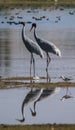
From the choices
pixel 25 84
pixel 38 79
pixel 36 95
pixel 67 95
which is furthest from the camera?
pixel 38 79

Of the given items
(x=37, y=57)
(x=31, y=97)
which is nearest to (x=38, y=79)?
(x=31, y=97)

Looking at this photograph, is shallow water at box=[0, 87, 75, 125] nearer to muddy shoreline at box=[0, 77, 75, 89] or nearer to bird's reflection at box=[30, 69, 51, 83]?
muddy shoreline at box=[0, 77, 75, 89]

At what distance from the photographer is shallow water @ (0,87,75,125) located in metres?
13.3

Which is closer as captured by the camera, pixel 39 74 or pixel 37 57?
pixel 39 74

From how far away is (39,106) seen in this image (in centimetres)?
1456

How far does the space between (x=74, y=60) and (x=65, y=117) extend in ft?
31.5

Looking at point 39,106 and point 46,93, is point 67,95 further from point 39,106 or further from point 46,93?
point 39,106

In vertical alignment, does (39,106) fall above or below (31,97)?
below

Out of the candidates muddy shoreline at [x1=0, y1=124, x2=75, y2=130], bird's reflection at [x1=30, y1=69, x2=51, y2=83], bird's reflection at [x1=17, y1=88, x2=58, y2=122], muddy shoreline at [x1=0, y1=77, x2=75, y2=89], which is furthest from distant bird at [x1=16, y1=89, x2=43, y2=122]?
muddy shoreline at [x1=0, y1=124, x2=75, y2=130]

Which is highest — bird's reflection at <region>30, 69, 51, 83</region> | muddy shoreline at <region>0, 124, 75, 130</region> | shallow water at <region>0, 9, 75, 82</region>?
shallow water at <region>0, 9, 75, 82</region>

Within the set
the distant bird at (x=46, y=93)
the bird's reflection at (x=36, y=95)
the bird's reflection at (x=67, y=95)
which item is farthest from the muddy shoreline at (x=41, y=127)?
the bird's reflection at (x=67, y=95)

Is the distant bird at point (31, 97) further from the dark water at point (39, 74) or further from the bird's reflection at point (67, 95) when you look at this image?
the bird's reflection at point (67, 95)

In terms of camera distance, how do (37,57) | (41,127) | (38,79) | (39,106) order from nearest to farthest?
(41,127) → (39,106) → (38,79) → (37,57)

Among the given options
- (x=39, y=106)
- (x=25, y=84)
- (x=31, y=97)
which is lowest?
(x=39, y=106)
